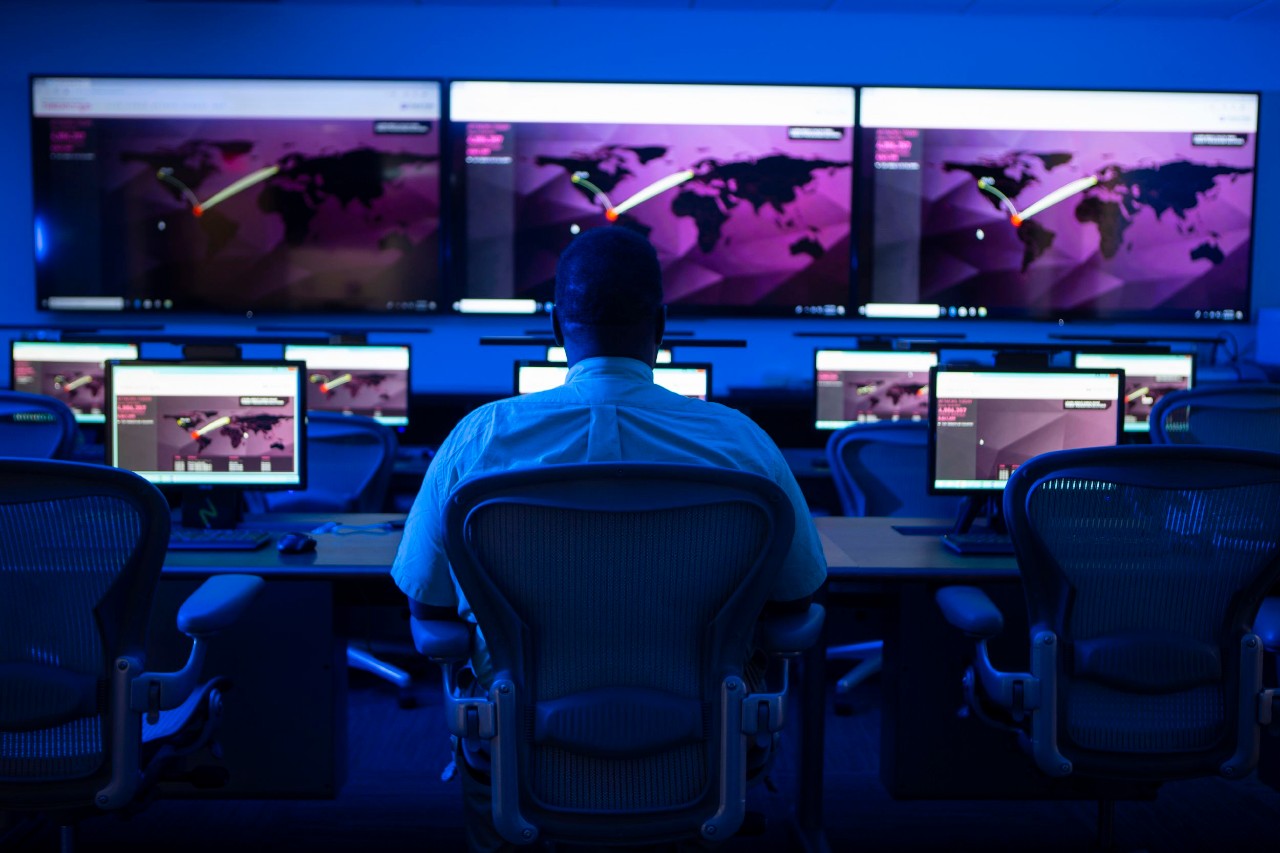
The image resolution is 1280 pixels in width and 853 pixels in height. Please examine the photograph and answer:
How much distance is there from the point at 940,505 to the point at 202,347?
213 cm

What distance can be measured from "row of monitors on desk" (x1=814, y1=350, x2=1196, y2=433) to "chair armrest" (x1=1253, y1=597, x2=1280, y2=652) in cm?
258

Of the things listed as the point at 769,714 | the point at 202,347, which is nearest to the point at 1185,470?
the point at 769,714

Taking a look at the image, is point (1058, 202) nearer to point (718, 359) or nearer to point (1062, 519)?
point (718, 359)

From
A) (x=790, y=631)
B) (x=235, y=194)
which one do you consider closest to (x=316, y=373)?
(x=235, y=194)

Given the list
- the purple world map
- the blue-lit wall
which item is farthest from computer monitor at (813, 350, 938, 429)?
the purple world map

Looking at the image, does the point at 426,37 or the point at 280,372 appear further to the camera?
the point at 426,37

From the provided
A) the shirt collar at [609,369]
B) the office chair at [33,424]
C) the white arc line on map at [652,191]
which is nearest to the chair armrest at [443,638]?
the shirt collar at [609,369]

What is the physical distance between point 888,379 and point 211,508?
116 inches

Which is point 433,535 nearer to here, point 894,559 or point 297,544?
point 297,544

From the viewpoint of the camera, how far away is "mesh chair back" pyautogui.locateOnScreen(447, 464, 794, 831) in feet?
4.77

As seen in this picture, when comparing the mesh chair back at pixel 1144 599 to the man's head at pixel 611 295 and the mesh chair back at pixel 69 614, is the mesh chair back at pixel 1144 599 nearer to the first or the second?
the man's head at pixel 611 295

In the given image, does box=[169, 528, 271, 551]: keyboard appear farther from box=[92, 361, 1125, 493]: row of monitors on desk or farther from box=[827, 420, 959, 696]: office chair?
box=[827, 420, 959, 696]: office chair

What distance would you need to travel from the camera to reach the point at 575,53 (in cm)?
559

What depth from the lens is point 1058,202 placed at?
18.6 ft
